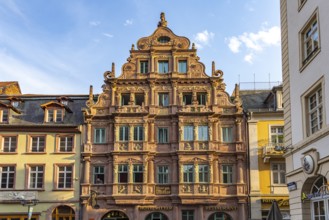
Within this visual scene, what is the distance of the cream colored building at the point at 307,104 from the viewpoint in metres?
15.5

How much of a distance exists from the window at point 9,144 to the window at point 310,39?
26.0 metres

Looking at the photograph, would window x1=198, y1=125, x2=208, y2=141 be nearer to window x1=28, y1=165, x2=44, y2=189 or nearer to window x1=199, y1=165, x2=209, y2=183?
window x1=199, y1=165, x2=209, y2=183

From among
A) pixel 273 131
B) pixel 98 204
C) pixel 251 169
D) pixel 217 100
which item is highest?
pixel 217 100

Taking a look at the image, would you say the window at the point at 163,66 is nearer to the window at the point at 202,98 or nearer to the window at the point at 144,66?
the window at the point at 144,66

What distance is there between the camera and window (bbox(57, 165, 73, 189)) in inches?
1435

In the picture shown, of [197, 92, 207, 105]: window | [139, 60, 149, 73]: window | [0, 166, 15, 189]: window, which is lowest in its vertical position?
[0, 166, 15, 189]: window

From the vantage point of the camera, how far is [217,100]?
3756cm

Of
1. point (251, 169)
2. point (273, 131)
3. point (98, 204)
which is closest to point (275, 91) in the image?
point (273, 131)

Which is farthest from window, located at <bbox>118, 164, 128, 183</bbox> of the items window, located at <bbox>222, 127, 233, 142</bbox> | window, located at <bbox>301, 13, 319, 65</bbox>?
window, located at <bbox>301, 13, 319, 65</bbox>

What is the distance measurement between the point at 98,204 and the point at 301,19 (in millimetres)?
22928

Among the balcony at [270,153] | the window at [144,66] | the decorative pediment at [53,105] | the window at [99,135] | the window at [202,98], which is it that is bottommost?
the balcony at [270,153]

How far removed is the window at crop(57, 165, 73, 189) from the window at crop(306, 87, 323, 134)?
2340 centimetres

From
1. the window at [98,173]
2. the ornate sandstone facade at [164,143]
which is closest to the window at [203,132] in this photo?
the ornate sandstone facade at [164,143]

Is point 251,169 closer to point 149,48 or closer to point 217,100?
point 217,100
